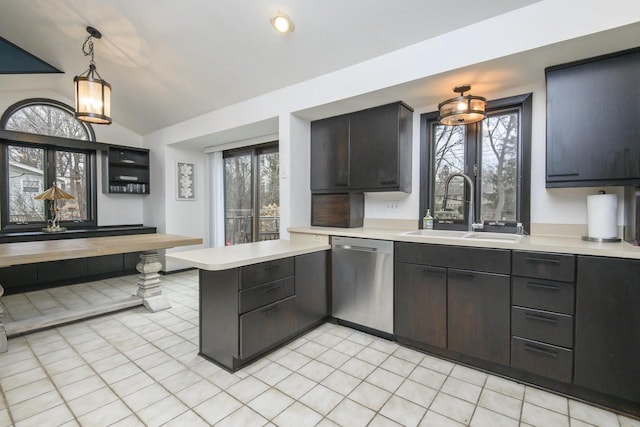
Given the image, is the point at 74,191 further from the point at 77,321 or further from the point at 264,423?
the point at 264,423

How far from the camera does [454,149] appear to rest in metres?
2.85

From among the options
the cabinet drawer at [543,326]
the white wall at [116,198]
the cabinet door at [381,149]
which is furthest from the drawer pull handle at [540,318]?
the white wall at [116,198]

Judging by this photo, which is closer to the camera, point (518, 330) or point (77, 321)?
point (518, 330)

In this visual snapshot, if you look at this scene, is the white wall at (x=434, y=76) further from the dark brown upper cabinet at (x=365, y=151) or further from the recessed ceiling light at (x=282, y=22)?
the recessed ceiling light at (x=282, y=22)

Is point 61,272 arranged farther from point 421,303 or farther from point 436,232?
point 436,232

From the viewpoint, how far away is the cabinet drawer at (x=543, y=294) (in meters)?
1.80

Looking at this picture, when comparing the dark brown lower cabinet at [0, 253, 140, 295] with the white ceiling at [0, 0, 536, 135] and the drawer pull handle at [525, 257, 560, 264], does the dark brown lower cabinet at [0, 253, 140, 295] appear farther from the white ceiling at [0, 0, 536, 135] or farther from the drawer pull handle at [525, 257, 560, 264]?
the drawer pull handle at [525, 257, 560, 264]

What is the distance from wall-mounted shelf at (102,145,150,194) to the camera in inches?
193

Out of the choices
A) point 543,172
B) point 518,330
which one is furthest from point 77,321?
point 543,172

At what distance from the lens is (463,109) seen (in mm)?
2213

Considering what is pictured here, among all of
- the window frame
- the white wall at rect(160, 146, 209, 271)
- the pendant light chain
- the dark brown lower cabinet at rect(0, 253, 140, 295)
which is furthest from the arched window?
the dark brown lower cabinet at rect(0, 253, 140, 295)

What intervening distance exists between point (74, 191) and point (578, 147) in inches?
253

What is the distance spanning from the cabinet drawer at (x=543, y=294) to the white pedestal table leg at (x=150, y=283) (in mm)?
3428

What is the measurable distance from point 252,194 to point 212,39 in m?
2.35
